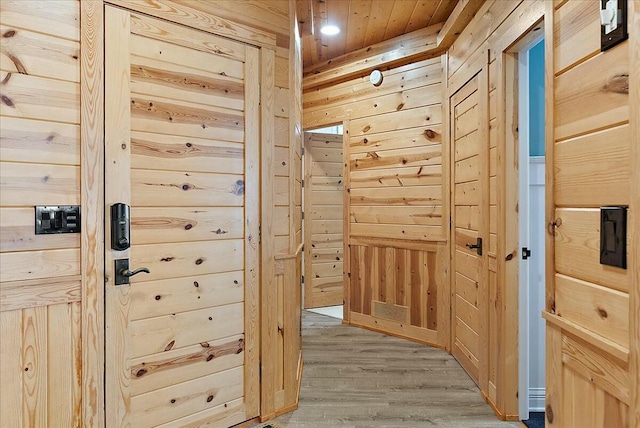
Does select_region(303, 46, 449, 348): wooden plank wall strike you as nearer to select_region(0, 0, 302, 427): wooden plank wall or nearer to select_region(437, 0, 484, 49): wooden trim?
select_region(437, 0, 484, 49): wooden trim

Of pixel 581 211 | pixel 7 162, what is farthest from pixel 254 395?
pixel 581 211

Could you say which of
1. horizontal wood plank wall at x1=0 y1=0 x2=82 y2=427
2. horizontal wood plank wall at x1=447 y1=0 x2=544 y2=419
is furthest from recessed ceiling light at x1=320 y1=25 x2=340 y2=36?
horizontal wood plank wall at x1=0 y1=0 x2=82 y2=427

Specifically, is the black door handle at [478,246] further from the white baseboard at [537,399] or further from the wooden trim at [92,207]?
the wooden trim at [92,207]

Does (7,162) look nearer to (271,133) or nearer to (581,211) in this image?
(271,133)

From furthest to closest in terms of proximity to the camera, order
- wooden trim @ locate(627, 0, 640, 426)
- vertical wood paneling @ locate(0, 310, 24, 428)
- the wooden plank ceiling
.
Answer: the wooden plank ceiling
vertical wood paneling @ locate(0, 310, 24, 428)
wooden trim @ locate(627, 0, 640, 426)

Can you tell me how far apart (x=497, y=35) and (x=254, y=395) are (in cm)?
252

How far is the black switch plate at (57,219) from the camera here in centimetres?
162

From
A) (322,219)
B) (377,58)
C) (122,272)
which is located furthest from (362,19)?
(122,272)

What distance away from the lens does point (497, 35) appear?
8.05 feet

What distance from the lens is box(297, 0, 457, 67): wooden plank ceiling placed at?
3010mm

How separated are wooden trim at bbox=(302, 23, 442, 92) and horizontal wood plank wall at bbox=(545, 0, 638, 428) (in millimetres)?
2195

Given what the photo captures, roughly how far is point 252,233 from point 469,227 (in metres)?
1.61

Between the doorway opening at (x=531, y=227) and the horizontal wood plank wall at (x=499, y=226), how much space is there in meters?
0.05

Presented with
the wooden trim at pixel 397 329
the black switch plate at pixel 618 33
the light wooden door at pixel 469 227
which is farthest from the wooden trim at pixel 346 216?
the black switch plate at pixel 618 33
